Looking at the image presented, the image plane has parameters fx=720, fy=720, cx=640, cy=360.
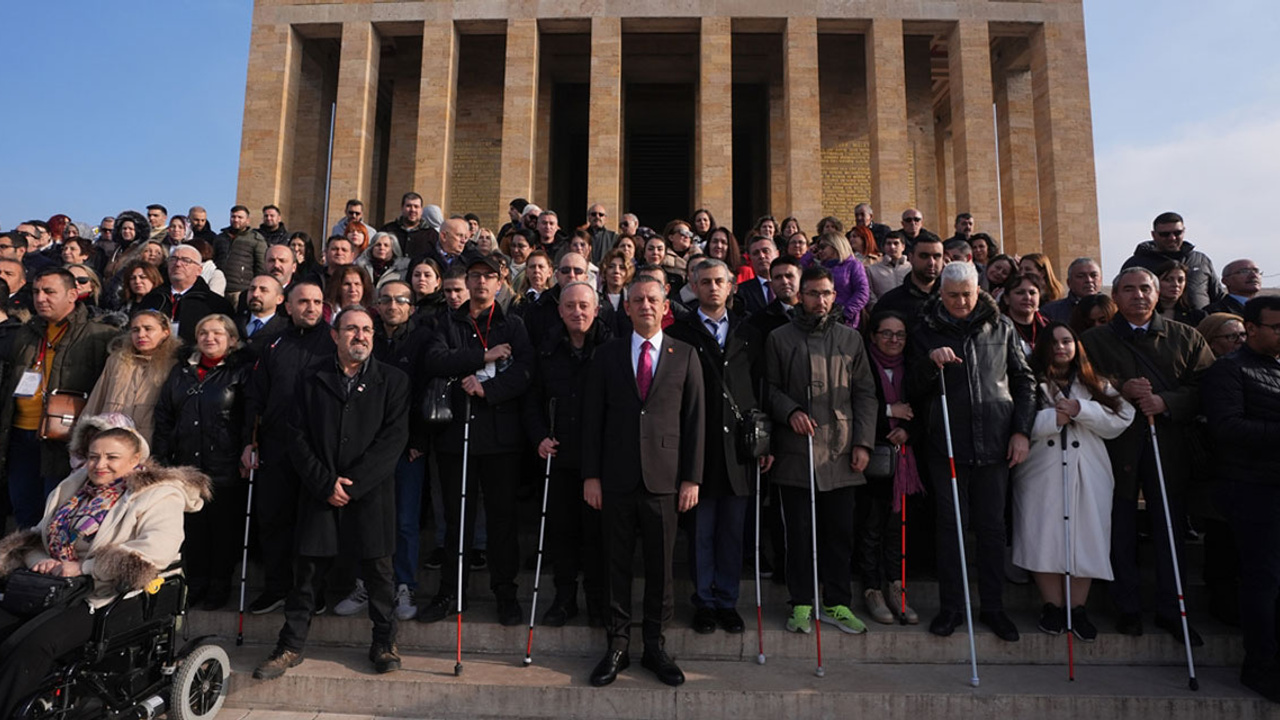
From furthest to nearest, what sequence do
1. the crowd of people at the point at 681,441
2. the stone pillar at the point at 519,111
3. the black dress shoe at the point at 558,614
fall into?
the stone pillar at the point at 519,111, the black dress shoe at the point at 558,614, the crowd of people at the point at 681,441

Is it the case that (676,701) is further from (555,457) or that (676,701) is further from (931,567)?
(931,567)

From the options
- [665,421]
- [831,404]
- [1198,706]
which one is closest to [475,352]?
[665,421]

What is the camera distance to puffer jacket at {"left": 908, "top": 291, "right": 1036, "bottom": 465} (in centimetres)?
465

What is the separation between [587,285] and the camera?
186 inches

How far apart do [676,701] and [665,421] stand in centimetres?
155

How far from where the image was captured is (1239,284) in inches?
251

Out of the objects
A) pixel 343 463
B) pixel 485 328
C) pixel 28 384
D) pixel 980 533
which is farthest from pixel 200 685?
pixel 980 533

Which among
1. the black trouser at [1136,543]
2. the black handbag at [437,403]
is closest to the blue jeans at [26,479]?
the black handbag at [437,403]

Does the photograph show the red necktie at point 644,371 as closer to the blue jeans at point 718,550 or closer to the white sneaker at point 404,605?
the blue jeans at point 718,550

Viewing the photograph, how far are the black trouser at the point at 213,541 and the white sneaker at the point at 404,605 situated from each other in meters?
1.29

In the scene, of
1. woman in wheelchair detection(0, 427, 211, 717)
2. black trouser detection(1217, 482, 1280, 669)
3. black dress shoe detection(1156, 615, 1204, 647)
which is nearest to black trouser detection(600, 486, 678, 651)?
woman in wheelchair detection(0, 427, 211, 717)

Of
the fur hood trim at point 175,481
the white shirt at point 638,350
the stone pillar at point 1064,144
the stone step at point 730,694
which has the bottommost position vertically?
the stone step at point 730,694

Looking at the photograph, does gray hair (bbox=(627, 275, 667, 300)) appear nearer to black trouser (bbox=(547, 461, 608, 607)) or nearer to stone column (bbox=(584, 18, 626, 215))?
black trouser (bbox=(547, 461, 608, 607))

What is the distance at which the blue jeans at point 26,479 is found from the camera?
5414mm
